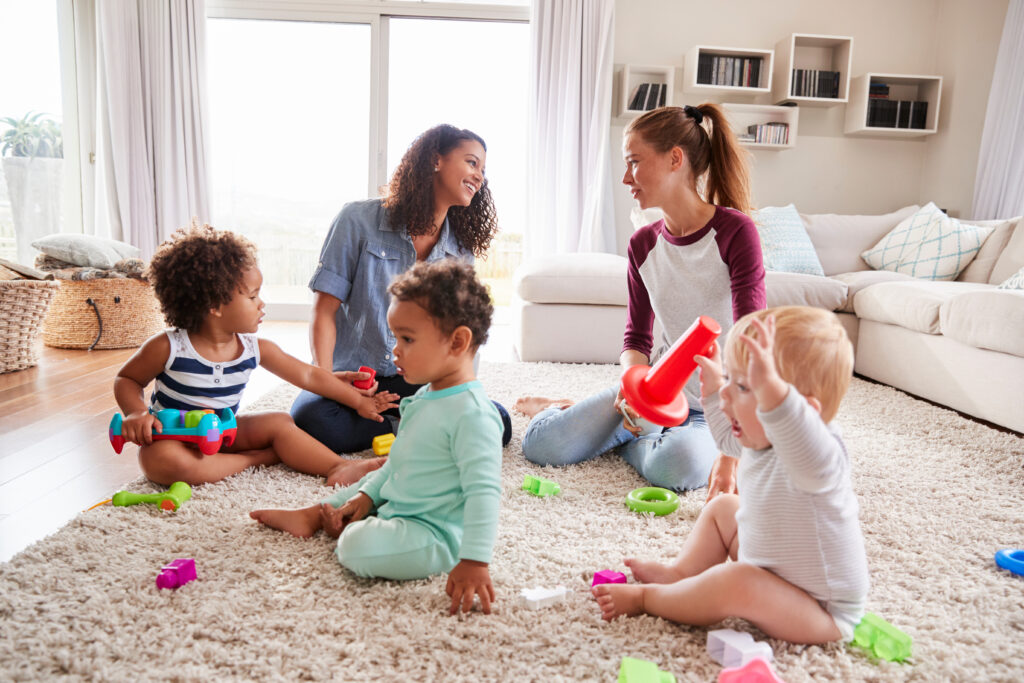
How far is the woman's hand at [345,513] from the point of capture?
1.29 metres

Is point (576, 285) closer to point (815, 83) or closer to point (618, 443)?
point (618, 443)

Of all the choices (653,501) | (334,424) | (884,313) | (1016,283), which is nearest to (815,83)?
(884,313)

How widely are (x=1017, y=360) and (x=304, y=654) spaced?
2281 millimetres

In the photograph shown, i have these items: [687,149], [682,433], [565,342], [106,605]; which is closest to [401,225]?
[687,149]

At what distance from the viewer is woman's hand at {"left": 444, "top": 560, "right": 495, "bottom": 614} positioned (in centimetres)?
106

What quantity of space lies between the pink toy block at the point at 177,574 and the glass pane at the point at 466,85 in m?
3.84

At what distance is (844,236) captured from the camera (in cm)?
399

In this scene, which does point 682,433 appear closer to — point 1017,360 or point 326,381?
point 326,381

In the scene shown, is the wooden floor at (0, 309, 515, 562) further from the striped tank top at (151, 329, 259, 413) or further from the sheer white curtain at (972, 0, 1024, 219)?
the sheer white curtain at (972, 0, 1024, 219)

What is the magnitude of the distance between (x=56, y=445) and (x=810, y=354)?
1858mm

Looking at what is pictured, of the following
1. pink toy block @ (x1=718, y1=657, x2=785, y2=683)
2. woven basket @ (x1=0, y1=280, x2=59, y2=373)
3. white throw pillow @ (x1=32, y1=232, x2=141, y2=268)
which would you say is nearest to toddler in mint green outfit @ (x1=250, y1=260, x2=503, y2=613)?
pink toy block @ (x1=718, y1=657, x2=785, y2=683)

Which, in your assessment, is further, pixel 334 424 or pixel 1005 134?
pixel 1005 134

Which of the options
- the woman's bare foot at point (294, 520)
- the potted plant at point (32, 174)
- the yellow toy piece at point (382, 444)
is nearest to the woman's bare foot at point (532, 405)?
the yellow toy piece at point (382, 444)

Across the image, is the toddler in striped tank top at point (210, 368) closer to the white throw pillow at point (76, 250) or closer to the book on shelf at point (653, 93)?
the white throw pillow at point (76, 250)
